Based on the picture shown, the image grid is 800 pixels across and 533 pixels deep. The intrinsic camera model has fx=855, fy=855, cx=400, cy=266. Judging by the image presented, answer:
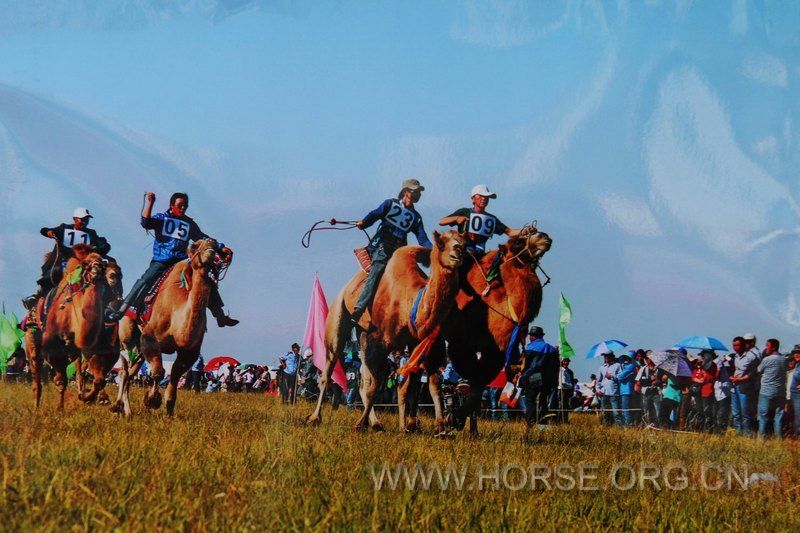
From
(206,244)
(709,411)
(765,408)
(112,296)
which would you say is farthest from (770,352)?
(112,296)

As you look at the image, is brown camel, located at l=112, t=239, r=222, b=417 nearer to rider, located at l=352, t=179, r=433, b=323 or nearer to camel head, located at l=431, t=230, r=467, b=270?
rider, located at l=352, t=179, r=433, b=323

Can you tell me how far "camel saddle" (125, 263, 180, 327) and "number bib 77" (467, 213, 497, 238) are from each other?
14.9 ft

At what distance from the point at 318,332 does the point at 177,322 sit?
308cm

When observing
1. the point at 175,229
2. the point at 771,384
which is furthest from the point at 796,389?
the point at 175,229

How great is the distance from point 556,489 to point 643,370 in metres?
17.5

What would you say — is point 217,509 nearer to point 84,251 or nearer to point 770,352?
point 84,251

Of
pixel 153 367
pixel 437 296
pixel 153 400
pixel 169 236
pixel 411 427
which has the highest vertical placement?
pixel 169 236

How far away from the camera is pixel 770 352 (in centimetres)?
1576

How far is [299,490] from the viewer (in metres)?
5.18

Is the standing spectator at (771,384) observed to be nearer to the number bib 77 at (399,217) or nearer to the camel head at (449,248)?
the number bib 77 at (399,217)

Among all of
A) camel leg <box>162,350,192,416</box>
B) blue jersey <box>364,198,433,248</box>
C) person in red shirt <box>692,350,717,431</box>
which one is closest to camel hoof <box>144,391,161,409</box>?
camel leg <box>162,350,192,416</box>

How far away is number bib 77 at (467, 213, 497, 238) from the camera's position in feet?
42.2

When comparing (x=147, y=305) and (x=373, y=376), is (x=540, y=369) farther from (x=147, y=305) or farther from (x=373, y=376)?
(x=147, y=305)

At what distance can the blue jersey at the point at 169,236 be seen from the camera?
43.3 ft
